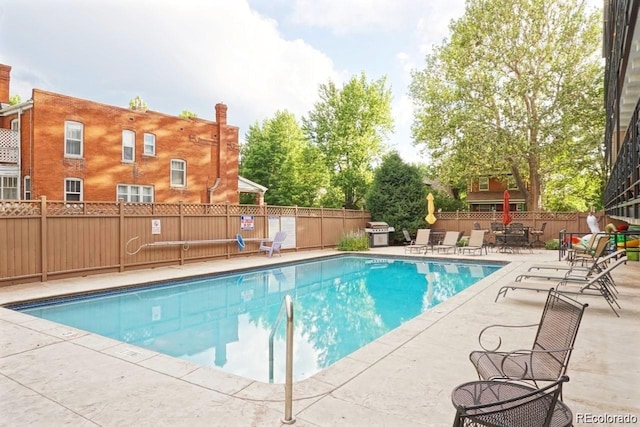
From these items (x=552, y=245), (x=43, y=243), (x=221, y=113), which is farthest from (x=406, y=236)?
(x=43, y=243)

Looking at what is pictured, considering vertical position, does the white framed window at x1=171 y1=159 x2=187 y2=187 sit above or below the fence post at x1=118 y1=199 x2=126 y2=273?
above

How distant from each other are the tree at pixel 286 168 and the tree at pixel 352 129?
113cm

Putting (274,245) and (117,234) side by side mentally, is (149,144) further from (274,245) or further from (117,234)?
(117,234)

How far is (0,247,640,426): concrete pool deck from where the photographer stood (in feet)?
8.82

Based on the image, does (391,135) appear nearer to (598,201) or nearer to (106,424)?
(598,201)

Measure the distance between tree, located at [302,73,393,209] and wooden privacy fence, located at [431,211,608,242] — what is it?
1031 cm

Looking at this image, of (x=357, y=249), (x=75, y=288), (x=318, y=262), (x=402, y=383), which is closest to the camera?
(x=402, y=383)

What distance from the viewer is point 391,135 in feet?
101

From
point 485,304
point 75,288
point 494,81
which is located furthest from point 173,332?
point 494,81

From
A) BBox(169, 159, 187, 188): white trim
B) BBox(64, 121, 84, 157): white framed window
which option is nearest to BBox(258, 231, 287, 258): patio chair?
BBox(169, 159, 187, 188): white trim

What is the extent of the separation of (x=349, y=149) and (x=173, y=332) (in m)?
24.9

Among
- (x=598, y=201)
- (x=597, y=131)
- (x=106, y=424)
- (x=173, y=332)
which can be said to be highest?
(x=597, y=131)

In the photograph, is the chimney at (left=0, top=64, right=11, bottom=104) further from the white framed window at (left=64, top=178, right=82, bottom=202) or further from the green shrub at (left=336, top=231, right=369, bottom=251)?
the green shrub at (left=336, top=231, right=369, bottom=251)

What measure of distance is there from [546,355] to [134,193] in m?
17.9
